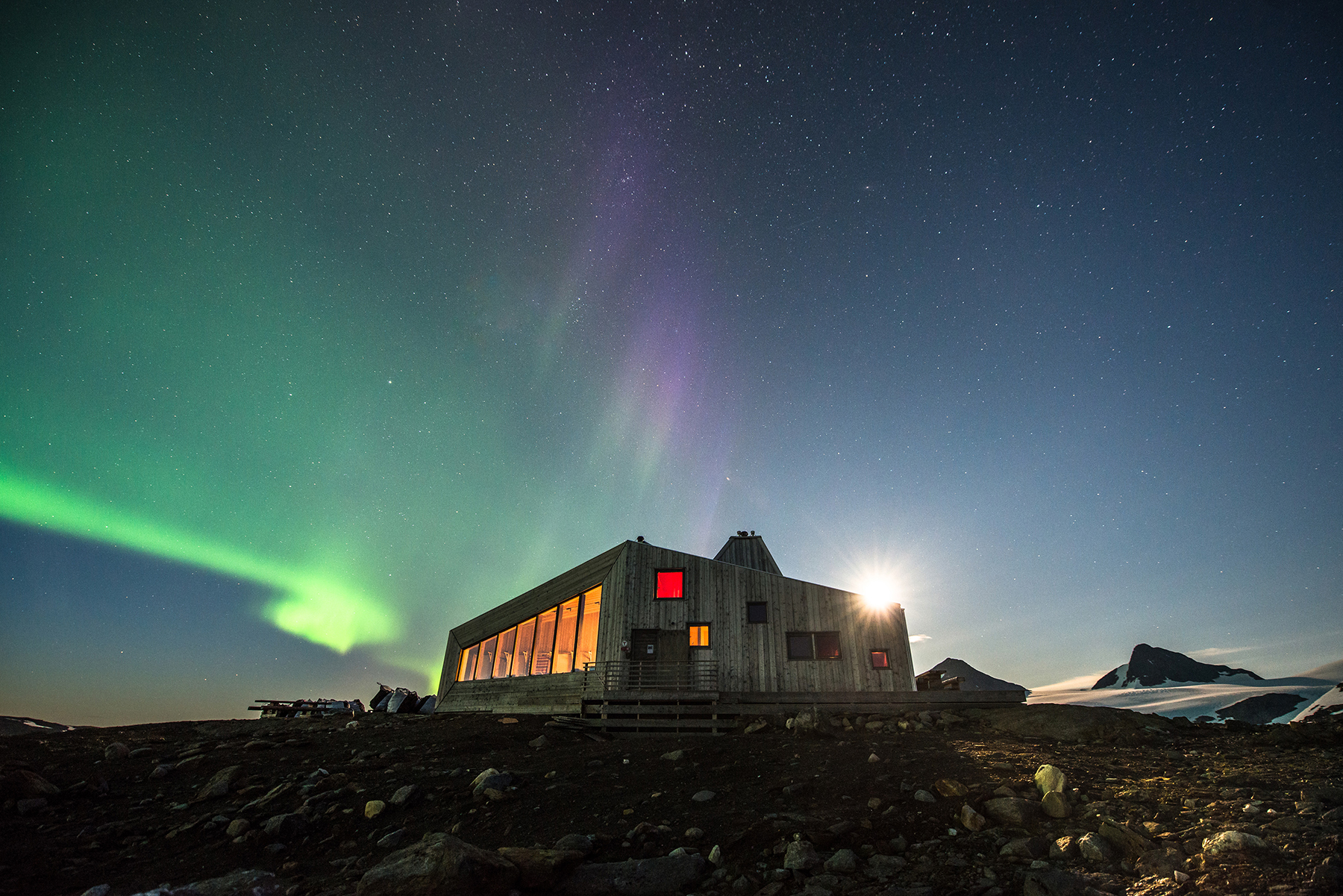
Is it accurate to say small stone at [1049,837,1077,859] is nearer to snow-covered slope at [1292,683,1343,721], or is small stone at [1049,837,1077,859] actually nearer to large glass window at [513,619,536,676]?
snow-covered slope at [1292,683,1343,721]

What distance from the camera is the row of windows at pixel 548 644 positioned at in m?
23.2

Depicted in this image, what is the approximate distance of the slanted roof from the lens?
34875 millimetres

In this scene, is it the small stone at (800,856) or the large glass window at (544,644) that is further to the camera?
the large glass window at (544,644)

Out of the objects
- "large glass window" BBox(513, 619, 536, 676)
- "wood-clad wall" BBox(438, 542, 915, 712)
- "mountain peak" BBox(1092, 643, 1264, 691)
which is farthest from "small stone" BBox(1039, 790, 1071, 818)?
"mountain peak" BBox(1092, 643, 1264, 691)

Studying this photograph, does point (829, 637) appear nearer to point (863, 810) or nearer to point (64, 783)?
point (863, 810)

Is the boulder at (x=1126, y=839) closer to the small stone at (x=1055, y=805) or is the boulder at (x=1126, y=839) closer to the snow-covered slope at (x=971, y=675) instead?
the small stone at (x=1055, y=805)

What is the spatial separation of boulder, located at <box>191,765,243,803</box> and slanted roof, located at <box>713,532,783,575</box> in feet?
86.6

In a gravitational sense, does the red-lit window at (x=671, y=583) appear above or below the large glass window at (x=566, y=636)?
above

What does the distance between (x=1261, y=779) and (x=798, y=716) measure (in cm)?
908

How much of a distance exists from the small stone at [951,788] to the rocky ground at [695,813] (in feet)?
0.21

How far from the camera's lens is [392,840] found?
812cm

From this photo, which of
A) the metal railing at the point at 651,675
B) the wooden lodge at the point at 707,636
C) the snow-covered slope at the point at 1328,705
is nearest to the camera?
the snow-covered slope at the point at 1328,705

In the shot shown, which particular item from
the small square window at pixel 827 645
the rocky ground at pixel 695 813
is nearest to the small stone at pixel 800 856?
the rocky ground at pixel 695 813

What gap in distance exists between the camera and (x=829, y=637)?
22.1 m
